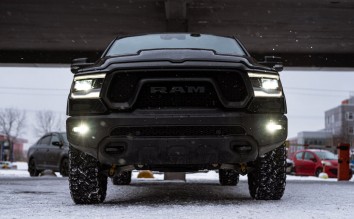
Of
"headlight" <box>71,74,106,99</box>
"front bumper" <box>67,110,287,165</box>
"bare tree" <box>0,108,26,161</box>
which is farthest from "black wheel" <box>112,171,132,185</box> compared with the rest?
"bare tree" <box>0,108,26,161</box>

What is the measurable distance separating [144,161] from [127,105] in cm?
46

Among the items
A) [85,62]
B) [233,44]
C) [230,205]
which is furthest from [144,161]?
[233,44]

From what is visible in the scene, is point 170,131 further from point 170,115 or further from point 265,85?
point 265,85

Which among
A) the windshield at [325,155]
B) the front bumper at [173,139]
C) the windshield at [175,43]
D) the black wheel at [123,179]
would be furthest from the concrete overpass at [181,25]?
the front bumper at [173,139]

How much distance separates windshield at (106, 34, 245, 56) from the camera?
18.5 feet

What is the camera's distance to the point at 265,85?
4527 mm

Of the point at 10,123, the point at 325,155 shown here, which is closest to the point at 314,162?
the point at 325,155

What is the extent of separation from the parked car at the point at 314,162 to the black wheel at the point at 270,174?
16345mm

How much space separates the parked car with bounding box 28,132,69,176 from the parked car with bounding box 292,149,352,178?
10.5 metres

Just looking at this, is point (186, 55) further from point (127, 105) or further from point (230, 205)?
point (230, 205)

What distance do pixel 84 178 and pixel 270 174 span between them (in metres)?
1.61

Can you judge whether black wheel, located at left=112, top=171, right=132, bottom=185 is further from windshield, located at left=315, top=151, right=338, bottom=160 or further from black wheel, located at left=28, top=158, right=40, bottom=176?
windshield, located at left=315, top=151, right=338, bottom=160

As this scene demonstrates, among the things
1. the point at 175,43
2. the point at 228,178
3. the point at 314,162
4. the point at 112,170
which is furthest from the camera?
the point at 314,162

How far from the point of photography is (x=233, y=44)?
5902mm
